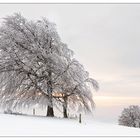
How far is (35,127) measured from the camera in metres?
25.9

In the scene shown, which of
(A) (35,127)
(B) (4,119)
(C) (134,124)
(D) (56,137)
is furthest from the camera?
(C) (134,124)

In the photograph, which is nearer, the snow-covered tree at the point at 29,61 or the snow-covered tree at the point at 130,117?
the snow-covered tree at the point at 29,61

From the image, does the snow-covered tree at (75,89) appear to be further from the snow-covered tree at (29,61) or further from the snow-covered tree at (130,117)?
the snow-covered tree at (130,117)

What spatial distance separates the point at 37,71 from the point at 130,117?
4518cm

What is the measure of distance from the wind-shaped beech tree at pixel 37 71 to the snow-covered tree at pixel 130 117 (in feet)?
138

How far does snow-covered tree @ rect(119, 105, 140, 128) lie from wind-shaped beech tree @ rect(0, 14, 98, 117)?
42.2m

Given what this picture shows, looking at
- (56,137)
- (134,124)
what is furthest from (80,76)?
(134,124)

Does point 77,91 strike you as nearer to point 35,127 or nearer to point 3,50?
point 3,50

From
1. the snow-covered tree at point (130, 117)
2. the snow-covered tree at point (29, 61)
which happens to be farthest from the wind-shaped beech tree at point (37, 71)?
the snow-covered tree at point (130, 117)

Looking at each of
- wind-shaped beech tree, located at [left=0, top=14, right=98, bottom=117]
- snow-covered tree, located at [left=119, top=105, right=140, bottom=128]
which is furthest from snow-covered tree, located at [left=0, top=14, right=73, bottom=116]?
snow-covered tree, located at [left=119, top=105, right=140, bottom=128]

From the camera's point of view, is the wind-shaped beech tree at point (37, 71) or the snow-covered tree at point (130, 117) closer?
the wind-shaped beech tree at point (37, 71)

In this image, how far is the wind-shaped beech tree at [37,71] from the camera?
3528cm

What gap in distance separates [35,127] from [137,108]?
56130 millimetres

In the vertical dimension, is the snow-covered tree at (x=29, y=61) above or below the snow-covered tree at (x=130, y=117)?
above
